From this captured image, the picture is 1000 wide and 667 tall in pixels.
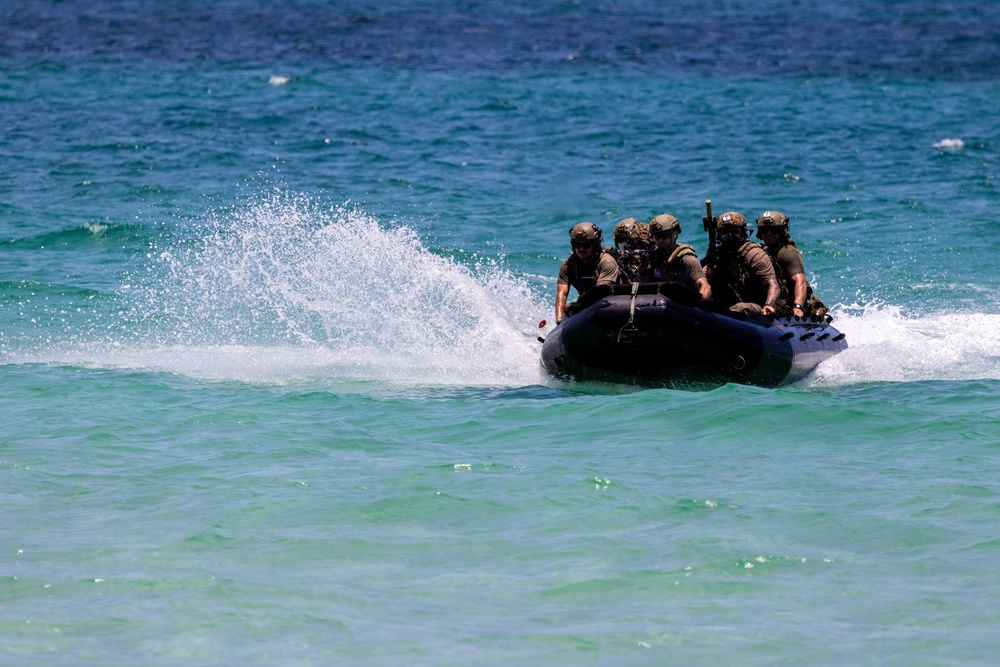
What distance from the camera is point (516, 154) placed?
1037 inches

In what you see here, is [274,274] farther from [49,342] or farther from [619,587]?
[619,587]

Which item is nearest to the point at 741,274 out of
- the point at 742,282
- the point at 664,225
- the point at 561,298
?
the point at 742,282

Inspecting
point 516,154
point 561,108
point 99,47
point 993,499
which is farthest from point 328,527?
point 99,47

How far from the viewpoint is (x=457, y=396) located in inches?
456

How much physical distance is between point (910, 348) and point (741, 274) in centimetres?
205

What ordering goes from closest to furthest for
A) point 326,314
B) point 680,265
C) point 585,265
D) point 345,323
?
point 680,265
point 585,265
point 345,323
point 326,314

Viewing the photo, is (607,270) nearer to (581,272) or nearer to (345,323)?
(581,272)

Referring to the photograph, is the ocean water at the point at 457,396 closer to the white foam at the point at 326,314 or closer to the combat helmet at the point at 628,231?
the white foam at the point at 326,314

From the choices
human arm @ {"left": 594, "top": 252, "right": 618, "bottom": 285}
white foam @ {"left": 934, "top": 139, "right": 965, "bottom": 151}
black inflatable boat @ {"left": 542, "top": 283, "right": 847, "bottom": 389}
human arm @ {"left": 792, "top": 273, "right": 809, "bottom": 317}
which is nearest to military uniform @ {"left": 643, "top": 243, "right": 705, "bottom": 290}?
human arm @ {"left": 594, "top": 252, "right": 618, "bottom": 285}

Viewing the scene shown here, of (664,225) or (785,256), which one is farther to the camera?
(785,256)

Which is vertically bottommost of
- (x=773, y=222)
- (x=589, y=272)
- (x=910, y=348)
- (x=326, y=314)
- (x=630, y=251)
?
(x=326, y=314)

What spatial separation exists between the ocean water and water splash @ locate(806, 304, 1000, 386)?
0.23 ft

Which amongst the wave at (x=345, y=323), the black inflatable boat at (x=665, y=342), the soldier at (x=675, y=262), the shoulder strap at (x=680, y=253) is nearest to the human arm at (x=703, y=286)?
the soldier at (x=675, y=262)

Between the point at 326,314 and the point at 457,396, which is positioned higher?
the point at 457,396
